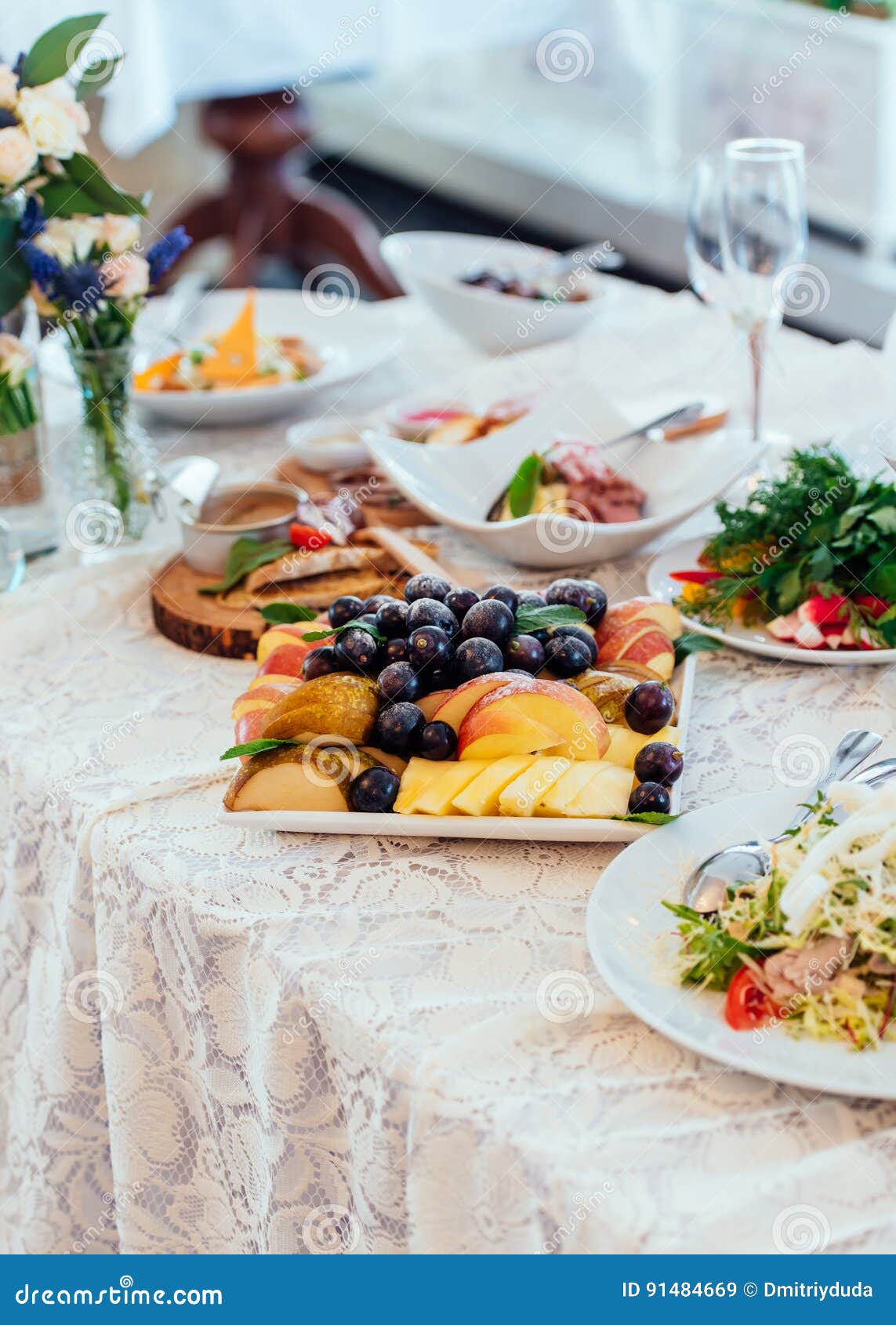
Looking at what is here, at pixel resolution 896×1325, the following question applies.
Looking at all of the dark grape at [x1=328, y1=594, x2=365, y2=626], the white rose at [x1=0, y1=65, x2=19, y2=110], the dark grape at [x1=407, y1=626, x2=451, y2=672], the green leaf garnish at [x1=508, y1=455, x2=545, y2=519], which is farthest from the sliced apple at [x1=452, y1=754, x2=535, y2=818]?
the white rose at [x1=0, y1=65, x2=19, y2=110]

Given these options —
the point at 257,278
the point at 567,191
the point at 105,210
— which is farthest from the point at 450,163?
the point at 105,210

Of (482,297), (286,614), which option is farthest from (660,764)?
(482,297)

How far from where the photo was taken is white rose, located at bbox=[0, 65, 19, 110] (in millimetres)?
1226

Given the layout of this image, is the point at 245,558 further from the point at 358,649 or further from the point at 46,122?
the point at 46,122

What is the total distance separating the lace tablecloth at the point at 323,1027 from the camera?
65cm

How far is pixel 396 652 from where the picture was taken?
954 millimetres

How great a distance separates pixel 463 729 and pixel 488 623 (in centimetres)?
10

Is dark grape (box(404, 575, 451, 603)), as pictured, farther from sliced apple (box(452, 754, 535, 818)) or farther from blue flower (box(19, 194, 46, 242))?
blue flower (box(19, 194, 46, 242))

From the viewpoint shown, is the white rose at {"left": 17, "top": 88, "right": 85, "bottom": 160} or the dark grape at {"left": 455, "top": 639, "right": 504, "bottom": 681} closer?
the dark grape at {"left": 455, "top": 639, "right": 504, "bottom": 681}

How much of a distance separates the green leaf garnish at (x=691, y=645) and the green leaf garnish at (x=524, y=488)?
29cm

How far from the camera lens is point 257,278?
475cm

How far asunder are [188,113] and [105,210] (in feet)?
10.9

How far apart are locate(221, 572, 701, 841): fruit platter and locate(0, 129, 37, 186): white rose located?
0.58m

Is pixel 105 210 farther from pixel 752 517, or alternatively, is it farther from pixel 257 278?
pixel 257 278
